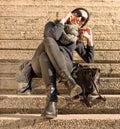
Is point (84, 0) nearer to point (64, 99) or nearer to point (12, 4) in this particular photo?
point (12, 4)

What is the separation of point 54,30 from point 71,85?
2.17 ft

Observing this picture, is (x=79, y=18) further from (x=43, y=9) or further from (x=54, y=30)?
(x=43, y=9)

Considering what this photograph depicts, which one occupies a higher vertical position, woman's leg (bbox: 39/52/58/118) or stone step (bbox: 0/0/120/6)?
stone step (bbox: 0/0/120/6)

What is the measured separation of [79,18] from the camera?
14.1ft

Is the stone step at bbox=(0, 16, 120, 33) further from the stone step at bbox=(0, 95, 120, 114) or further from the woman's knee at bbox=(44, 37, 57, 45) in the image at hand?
the stone step at bbox=(0, 95, 120, 114)

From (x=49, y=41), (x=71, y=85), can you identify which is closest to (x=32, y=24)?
(x=49, y=41)

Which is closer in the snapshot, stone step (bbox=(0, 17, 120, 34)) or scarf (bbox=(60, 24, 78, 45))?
scarf (bbox=(60, 24, 78, 45))

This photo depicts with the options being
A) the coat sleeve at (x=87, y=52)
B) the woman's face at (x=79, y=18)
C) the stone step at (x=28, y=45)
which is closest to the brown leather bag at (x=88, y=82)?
the coat sleeve at (x=87, y=52)

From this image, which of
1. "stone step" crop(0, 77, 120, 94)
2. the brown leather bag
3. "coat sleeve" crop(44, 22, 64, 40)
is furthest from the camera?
"stone step" crop(0, 77, 120, 94)

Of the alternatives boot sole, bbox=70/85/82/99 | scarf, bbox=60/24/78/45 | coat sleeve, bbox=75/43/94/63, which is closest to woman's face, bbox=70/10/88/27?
scarf, bbox=60/24/78/45

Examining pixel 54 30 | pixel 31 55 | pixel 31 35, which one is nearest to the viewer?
pixel 54 30

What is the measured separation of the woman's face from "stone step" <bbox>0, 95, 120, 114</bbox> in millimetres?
909

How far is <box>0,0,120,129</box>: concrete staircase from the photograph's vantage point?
3.55 m

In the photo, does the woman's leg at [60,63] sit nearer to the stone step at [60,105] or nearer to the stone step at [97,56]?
the stone step at [60,105]
